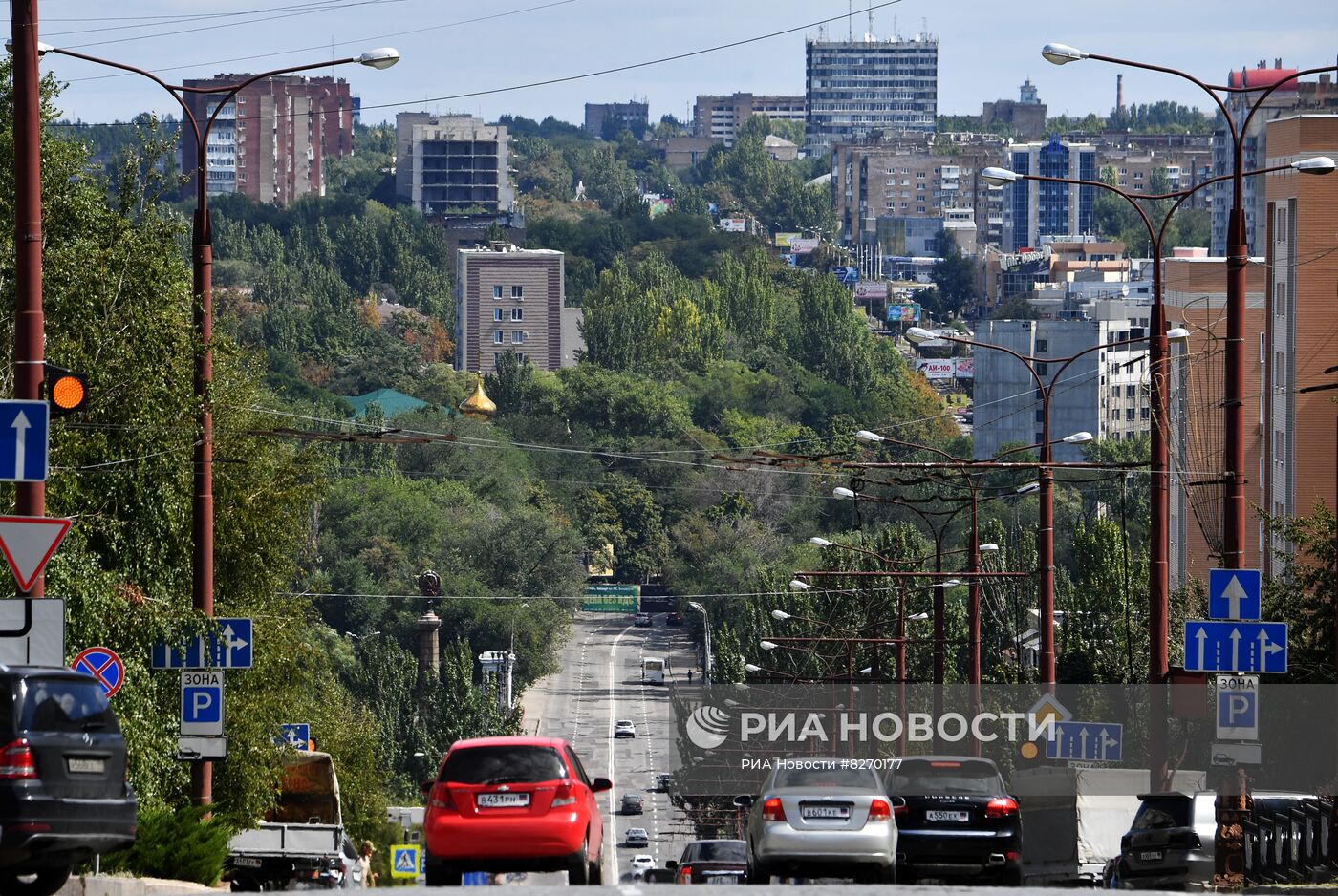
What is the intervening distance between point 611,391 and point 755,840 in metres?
169

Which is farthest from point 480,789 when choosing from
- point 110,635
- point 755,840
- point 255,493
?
point 255,493

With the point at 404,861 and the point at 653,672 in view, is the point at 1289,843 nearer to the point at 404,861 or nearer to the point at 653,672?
the point at 404,861

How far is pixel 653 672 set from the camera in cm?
14450

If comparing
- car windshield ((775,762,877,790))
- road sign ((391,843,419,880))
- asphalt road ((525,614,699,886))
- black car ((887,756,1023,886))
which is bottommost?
asphalt road ((525,614,699,886))

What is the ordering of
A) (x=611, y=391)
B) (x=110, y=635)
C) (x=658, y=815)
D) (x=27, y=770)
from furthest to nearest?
(x=611, y=391)
(x=658, y=815)
(x=110, y=635)
(x=27, y=770)

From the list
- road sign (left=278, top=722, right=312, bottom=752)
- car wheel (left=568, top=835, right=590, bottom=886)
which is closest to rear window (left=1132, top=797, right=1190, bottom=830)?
car wheel (left=568, top=835, right=590, bottom=886)

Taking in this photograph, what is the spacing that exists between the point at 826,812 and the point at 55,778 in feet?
24.8

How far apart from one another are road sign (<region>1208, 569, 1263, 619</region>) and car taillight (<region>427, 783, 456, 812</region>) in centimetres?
892

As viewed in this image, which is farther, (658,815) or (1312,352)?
(658,815)

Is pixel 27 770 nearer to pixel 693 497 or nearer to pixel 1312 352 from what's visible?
pixel 1312 352

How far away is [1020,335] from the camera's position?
19150 centimetres

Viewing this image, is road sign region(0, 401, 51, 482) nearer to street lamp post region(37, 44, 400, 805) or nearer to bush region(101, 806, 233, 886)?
bush region(101, 806, 233, 886)

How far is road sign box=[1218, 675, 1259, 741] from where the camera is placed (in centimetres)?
2417

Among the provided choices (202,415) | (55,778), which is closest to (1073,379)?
(202,415)
